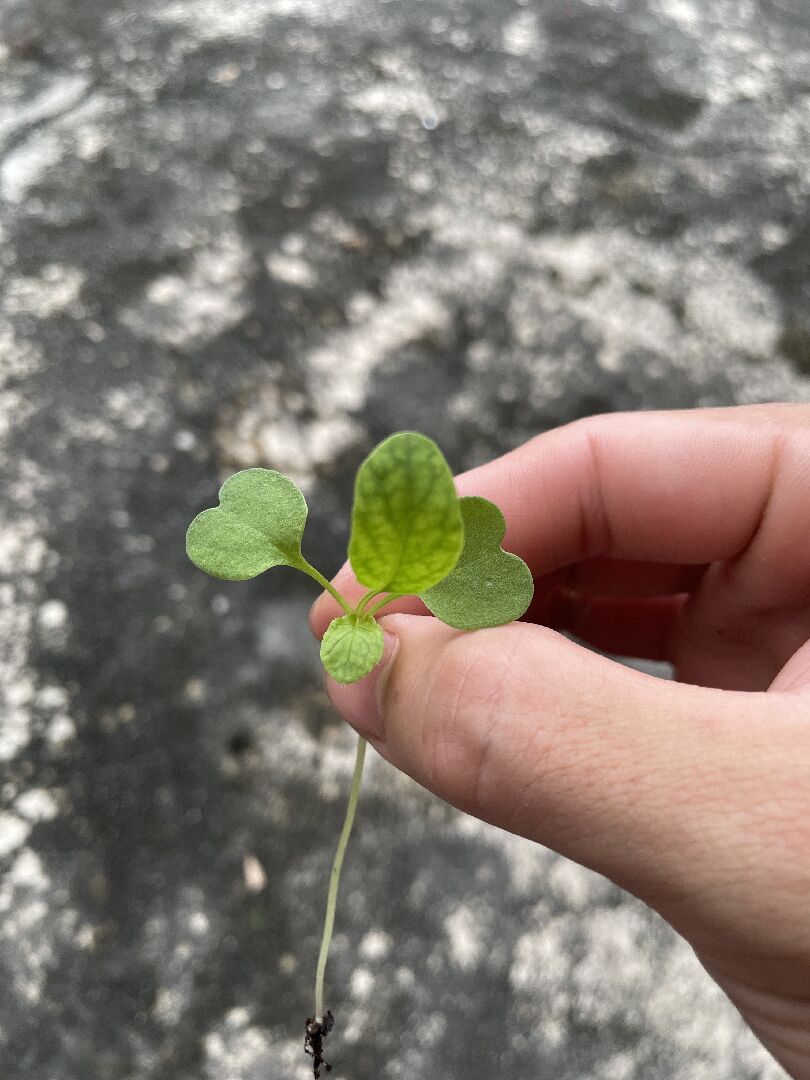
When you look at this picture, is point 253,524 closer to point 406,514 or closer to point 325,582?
point 325,582

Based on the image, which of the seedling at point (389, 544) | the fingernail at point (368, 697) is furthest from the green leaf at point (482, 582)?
the fingernail at point (368, 697)

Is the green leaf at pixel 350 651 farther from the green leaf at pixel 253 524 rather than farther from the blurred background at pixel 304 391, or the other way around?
the blurred background at pixel 304 391

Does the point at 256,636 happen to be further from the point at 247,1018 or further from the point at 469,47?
the point at 469,47

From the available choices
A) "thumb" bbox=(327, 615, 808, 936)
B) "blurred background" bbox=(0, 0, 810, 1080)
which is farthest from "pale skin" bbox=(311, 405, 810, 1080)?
"blurred background" bbox=(0, 0, 810, 1080)

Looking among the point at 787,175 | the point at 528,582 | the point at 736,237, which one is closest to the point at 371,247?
the point at 736,237

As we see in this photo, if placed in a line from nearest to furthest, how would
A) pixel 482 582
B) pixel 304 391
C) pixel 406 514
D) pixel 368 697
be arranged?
pixel 406 514 → pixel 482 582 → pixel 368 697 → pixel 304 391

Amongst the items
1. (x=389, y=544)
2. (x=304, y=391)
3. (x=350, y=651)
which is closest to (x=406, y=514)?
(x=389, y=544)
